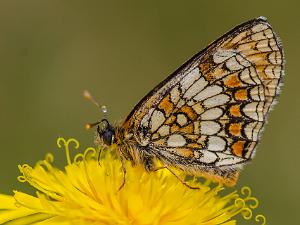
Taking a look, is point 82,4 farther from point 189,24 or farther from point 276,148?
point 276,148

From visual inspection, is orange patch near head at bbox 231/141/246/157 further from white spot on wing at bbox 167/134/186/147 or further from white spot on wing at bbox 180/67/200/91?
white spot on wing at bbox 180/67/200/91

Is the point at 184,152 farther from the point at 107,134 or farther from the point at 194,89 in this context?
the point at 107,134

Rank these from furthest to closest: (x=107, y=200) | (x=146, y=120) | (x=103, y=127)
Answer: (x=103, y=127)
(x=146, y=120)
(x=107, y=200)

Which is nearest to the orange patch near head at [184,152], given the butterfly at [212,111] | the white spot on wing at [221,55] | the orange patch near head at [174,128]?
the butterfly at [212,111]

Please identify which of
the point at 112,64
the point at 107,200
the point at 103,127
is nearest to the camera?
the point at 107,200

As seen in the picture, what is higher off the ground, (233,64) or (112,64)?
(112,64)

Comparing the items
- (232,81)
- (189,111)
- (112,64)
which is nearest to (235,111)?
(232,81)

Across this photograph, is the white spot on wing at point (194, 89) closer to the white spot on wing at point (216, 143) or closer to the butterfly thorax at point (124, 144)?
the white spot on wing at point (216, 143)

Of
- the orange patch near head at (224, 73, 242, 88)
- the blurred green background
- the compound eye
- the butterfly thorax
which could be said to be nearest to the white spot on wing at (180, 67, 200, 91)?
the orange patch near head at (224, 73, 242, 88)
